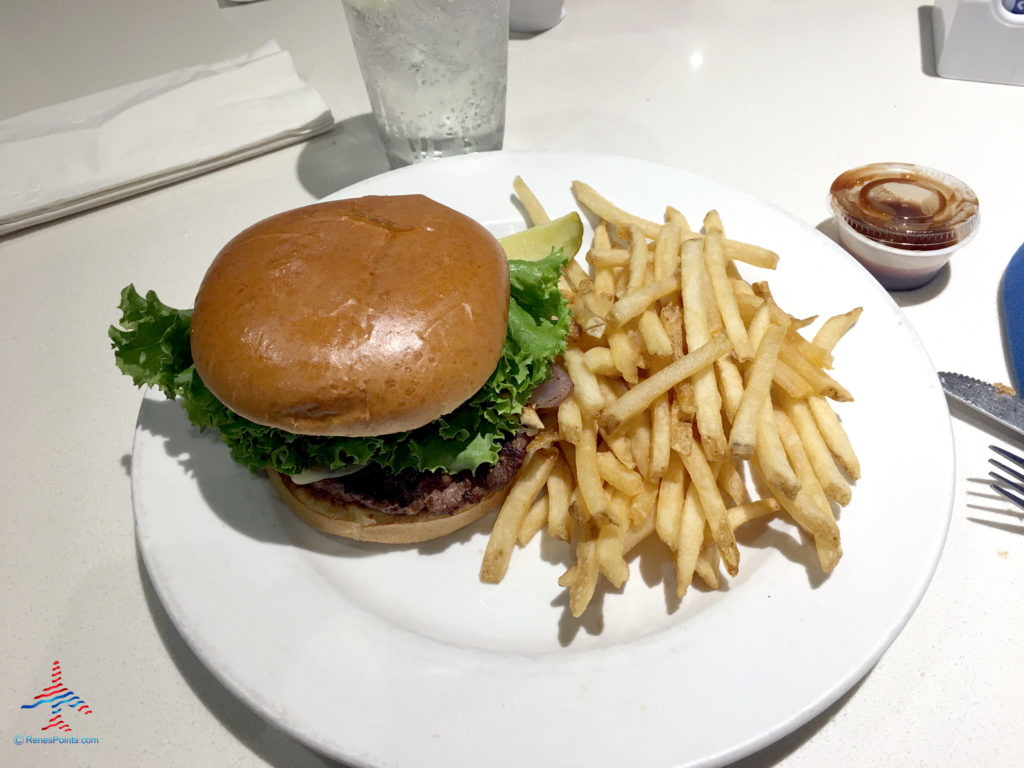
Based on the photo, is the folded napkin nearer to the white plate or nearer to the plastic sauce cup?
the white plate

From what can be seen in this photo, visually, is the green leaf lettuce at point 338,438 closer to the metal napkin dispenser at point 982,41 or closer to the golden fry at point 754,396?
the golden fry at point 754,396

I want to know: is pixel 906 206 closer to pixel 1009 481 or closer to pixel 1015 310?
pixel 1015 310

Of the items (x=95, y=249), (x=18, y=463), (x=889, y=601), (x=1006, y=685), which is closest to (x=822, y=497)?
(x=889, y=601)

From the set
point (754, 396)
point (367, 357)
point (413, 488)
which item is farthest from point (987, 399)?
point (367, 357)

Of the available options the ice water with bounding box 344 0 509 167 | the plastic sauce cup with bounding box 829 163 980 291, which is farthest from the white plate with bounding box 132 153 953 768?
the ice water with bounding box 344 0 509 167

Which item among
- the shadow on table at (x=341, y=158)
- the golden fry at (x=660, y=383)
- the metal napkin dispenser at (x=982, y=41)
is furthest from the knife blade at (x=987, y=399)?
the shadow on table at (x=341, y=158)

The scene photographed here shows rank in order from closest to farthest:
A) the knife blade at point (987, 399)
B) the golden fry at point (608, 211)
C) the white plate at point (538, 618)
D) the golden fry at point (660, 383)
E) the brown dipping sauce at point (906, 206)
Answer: the white plate at point (538, 618), the golden fry at point (660, 383), the knife blade at point (987, 399), the golden fry at point (608, 211), the brown dipping sauce at point (906, 206)
